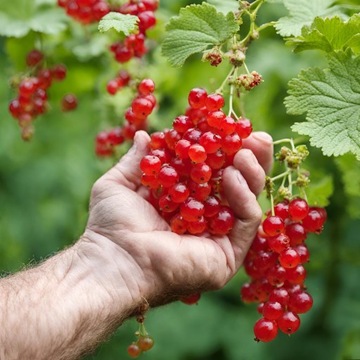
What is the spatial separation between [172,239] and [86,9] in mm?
636

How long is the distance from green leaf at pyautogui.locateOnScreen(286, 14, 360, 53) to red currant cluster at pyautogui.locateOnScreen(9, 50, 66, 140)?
0.74 meters

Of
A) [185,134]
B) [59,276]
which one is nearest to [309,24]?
[185,134]

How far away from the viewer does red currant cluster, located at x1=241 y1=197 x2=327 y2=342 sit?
140 cm

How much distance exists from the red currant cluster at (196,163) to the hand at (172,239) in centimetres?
3

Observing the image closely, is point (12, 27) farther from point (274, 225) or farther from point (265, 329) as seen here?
point (265, 329)

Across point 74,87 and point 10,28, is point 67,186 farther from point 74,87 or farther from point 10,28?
point 10,28

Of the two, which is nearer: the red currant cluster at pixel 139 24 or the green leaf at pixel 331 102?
the green leaf at pixel 331 102

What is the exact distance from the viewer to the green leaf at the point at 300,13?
145cm

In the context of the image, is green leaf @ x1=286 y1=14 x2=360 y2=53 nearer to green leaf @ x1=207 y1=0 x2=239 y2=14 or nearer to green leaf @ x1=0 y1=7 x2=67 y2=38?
green leaf @ x1=207 y1=0 x2=239 y2=14

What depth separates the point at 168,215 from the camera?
1.55m

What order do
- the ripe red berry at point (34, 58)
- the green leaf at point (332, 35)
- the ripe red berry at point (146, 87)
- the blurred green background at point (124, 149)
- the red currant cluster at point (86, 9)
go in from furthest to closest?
the blurred green background at point (124, 149) → the ripe red berry at point (34, 58) → the red currant cluster at point (86, 9) → the ripe red berry at point (146, 87) → the green leaf at point (332, 35)

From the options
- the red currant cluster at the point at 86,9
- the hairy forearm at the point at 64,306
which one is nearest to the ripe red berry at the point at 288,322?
the hairy forearm at the point at 64,306

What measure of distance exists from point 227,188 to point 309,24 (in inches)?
15.5

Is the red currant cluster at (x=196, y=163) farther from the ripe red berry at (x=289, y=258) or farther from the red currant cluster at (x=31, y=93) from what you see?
the red currant cluster at (x=31, y=93)
